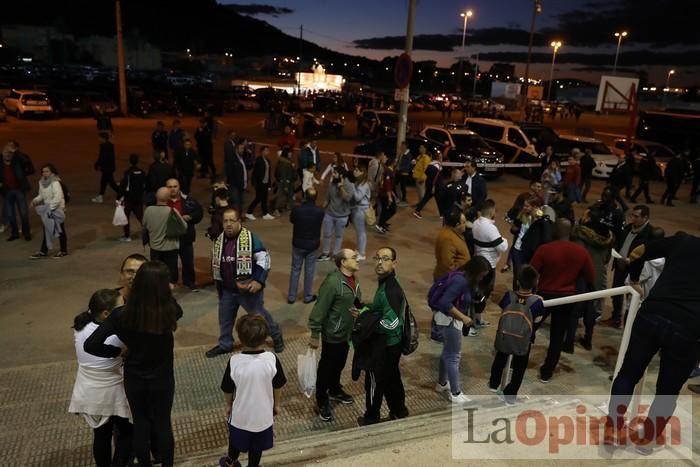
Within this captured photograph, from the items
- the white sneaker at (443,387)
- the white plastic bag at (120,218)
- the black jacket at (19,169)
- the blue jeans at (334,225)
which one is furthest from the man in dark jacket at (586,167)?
the black jacket at (19,169)

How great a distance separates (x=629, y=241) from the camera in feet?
22.3

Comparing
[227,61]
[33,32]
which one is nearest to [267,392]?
[33,32]

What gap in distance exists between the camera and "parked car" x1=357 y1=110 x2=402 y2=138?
26.7 meters

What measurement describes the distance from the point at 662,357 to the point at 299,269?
4614 millimetres

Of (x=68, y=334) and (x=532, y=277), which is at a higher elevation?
(x=532, y=277)

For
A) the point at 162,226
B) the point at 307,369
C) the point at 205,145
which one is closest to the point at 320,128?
the point at 205,145

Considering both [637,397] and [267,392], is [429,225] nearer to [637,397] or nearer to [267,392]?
[637,397]

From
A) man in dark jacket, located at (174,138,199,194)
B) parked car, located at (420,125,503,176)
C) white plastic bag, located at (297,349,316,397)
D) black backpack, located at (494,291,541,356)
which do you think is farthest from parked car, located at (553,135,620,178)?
white plastic bag, located at (297,349,316,397)

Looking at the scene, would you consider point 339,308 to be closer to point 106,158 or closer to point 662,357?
point 662,357

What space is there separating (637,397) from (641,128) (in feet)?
88.9

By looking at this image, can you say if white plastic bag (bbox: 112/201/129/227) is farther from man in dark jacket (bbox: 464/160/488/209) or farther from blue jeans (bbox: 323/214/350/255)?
man in dark jacket (bbox: 464/160/488/209)

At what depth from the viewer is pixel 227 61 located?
346 feet

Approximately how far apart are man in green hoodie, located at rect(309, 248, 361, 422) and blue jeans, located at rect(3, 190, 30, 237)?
7.27 metres

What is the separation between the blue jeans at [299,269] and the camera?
23.6 feet
